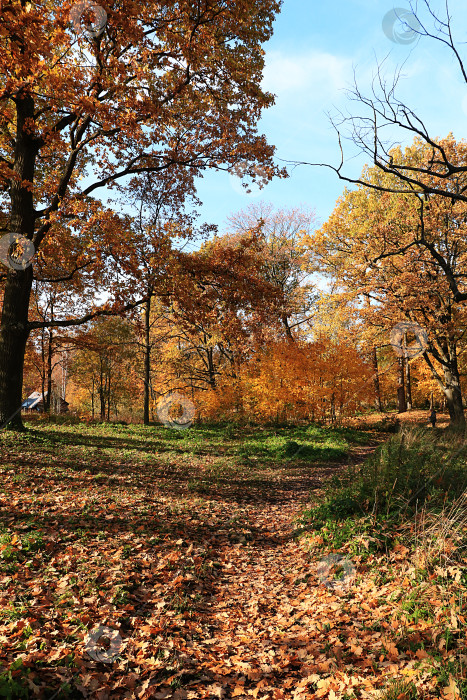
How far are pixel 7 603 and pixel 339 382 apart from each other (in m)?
16.8

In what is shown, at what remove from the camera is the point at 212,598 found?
15.1 feet

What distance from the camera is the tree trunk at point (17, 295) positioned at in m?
10.9

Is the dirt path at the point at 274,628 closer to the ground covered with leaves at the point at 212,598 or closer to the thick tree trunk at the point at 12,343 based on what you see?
the ground covered with leaves at the point at 212,598

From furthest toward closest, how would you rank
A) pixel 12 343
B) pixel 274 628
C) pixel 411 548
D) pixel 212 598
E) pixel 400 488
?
pixel 12 343 → pixel 400 488 → pixel 411 548 → pixel 212 598 → pixel 274 628

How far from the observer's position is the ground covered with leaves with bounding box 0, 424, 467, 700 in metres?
3.13

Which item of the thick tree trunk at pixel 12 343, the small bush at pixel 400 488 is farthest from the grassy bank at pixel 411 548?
the thick tree trunk at pixel 12 343

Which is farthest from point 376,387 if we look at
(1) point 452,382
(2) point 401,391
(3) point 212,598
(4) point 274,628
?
(4) point 274,628

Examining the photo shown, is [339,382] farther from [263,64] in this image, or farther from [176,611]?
[176,611]

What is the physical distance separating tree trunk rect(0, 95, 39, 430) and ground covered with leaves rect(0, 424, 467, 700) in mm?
3401

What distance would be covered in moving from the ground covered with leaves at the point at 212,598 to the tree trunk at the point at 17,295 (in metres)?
3.40

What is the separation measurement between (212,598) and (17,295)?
968 centimetres

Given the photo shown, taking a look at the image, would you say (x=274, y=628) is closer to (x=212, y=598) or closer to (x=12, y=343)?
(x=212, y=598)

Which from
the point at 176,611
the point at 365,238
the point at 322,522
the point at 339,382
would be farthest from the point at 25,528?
the point at 365,238

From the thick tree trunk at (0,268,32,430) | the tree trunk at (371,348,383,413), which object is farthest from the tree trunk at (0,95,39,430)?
the tree trunk at (371,348,383,413)
